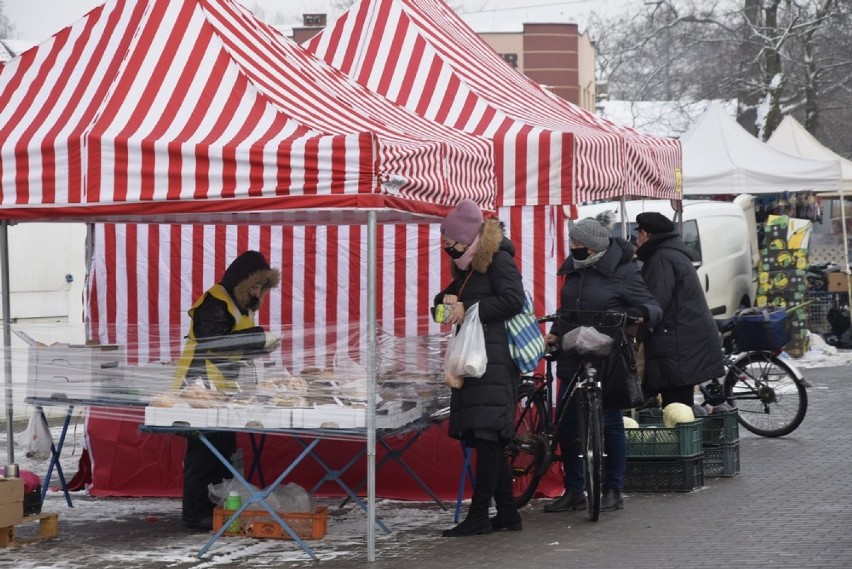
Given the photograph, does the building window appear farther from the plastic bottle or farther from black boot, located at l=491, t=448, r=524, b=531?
the plastic bottle

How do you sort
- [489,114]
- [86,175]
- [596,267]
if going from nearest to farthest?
[86,175]
[596,267]
[489,114]

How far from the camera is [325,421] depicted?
7691 mm

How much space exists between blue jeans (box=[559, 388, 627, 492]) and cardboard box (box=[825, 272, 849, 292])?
42.2 feet

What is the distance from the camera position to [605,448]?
29.4 feet

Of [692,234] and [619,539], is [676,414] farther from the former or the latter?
[692,234]

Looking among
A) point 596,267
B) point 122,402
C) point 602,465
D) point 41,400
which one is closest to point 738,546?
point 602,465

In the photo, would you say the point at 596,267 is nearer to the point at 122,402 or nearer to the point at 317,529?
the point at 317,529

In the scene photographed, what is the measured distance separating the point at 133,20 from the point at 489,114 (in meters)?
2.84

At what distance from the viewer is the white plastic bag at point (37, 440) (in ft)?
31.3

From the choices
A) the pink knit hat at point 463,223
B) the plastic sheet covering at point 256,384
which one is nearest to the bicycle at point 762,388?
the plastic sheet covering at point 256,384

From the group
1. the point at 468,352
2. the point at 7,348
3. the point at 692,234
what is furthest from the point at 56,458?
the point at 692,234

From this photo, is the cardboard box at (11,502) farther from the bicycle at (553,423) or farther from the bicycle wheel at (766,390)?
the bicycle wheel at (766,390)

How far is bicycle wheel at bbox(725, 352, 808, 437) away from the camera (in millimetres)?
12000

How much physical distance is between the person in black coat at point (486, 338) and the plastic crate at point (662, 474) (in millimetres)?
1835
